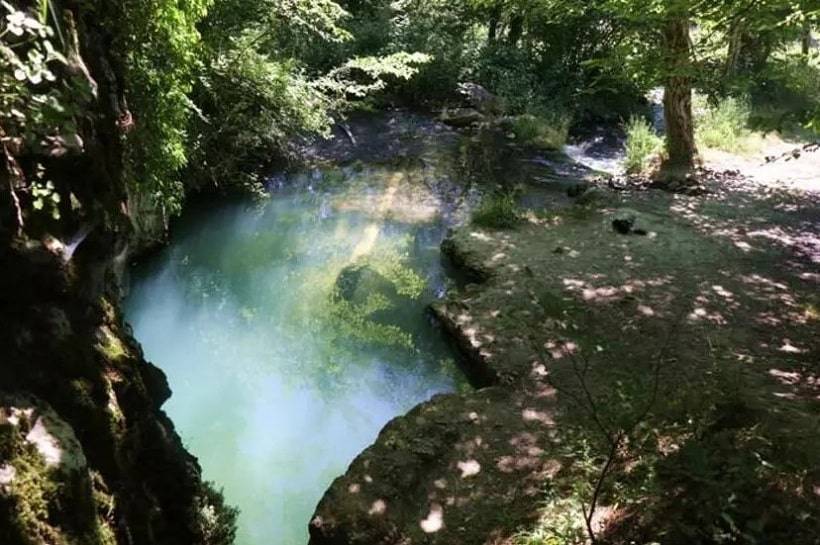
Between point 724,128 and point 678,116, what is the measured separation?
2.51m

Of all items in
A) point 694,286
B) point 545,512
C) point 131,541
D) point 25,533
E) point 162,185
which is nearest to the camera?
point 25,533

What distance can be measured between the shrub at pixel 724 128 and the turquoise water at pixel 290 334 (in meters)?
5.80

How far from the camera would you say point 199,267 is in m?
8.88

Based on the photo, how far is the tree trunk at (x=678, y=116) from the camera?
32.8ft

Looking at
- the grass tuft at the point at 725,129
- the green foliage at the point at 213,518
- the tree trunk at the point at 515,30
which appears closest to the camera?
the green foliage at the point at 213,518

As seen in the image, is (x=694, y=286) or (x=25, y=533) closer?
(x=25, y=533)

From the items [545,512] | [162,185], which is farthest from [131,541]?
[162,185]

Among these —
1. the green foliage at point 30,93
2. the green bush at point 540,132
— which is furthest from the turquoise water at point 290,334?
the green bush at point 540,132

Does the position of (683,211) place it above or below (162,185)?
below

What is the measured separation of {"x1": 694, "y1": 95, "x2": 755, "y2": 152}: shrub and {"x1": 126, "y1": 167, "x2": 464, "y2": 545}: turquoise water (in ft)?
19.0

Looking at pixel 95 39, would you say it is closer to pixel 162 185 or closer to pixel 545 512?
pixel 162 185

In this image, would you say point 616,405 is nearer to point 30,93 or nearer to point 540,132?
point 30,93

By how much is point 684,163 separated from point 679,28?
2481 mm

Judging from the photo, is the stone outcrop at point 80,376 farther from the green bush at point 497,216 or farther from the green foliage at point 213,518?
the green bush at point 497,216
